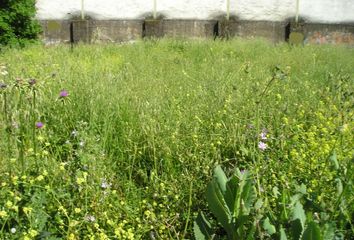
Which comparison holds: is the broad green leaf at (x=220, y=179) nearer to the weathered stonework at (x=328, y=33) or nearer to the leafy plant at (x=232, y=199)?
the leafy plant at (x=232, y=199)

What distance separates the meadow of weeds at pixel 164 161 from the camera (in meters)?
2.19

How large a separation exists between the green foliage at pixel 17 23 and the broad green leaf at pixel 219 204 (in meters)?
8.79

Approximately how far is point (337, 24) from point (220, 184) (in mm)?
12347

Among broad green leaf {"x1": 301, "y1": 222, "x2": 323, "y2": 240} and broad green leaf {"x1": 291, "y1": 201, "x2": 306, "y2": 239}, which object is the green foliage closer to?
broad green leaf {"x1": 291, "y1": 201, "x2": 306, "y2": 239}

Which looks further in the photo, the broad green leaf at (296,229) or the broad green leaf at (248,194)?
the broad green leaf at (248,194)

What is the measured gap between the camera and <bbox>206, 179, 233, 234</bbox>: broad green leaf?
85.4 inches

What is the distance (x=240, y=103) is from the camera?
3.76 meters

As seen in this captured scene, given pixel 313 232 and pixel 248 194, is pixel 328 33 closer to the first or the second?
pixel 248 194

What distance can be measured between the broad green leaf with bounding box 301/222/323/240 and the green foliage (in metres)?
9.28

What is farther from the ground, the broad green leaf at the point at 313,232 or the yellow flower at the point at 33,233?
the broad green leaf at the point at 313,232

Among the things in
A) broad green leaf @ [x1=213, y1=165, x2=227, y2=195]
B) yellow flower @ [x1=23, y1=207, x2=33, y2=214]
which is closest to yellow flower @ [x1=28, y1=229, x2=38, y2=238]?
yellow flower @ [x1=23, y1=207, x2=33, y2=214]

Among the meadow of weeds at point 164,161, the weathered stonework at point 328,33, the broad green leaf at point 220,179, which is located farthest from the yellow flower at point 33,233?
the weathered stonework at point 328,33

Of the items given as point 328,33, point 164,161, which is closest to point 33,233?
point 164,161

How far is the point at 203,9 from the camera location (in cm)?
1298
